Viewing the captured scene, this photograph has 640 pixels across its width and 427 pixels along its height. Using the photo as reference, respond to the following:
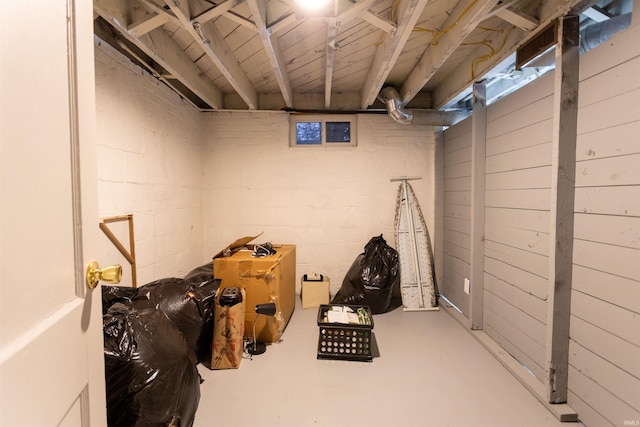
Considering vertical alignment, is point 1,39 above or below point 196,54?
below

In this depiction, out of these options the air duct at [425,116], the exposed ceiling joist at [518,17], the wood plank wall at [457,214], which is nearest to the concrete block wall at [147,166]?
the air duct at [425,116]

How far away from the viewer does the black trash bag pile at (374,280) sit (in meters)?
2.88

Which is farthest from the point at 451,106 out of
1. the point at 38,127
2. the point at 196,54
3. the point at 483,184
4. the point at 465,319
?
the point at 38,127

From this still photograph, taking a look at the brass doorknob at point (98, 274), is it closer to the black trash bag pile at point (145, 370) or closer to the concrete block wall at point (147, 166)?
the black trash bag pile at point (145, 370)

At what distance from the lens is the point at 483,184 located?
2512 millimetres

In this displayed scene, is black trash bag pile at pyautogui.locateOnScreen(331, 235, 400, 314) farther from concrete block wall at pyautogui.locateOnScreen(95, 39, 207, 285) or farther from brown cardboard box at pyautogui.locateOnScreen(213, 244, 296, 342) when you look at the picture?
concrete block wall at pyautogui.locateOnScreen(95, 39, 207, 285)

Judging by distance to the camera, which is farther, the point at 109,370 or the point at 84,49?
the point at 109,370

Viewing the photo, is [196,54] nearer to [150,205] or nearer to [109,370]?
[150,205]

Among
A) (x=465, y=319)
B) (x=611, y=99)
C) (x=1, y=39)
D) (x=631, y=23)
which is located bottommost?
(x=465, y=319)

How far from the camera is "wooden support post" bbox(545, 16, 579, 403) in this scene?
61.1 inches

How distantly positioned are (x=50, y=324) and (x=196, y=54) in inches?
98.5

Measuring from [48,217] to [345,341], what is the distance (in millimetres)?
2040

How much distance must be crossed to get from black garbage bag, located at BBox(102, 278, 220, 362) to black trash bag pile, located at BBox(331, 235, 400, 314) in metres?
1.44

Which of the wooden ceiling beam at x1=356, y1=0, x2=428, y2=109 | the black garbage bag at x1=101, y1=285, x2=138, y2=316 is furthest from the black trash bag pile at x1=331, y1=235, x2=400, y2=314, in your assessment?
the black garbage bag at x1=101, y1=285, x2=138, y2=316
